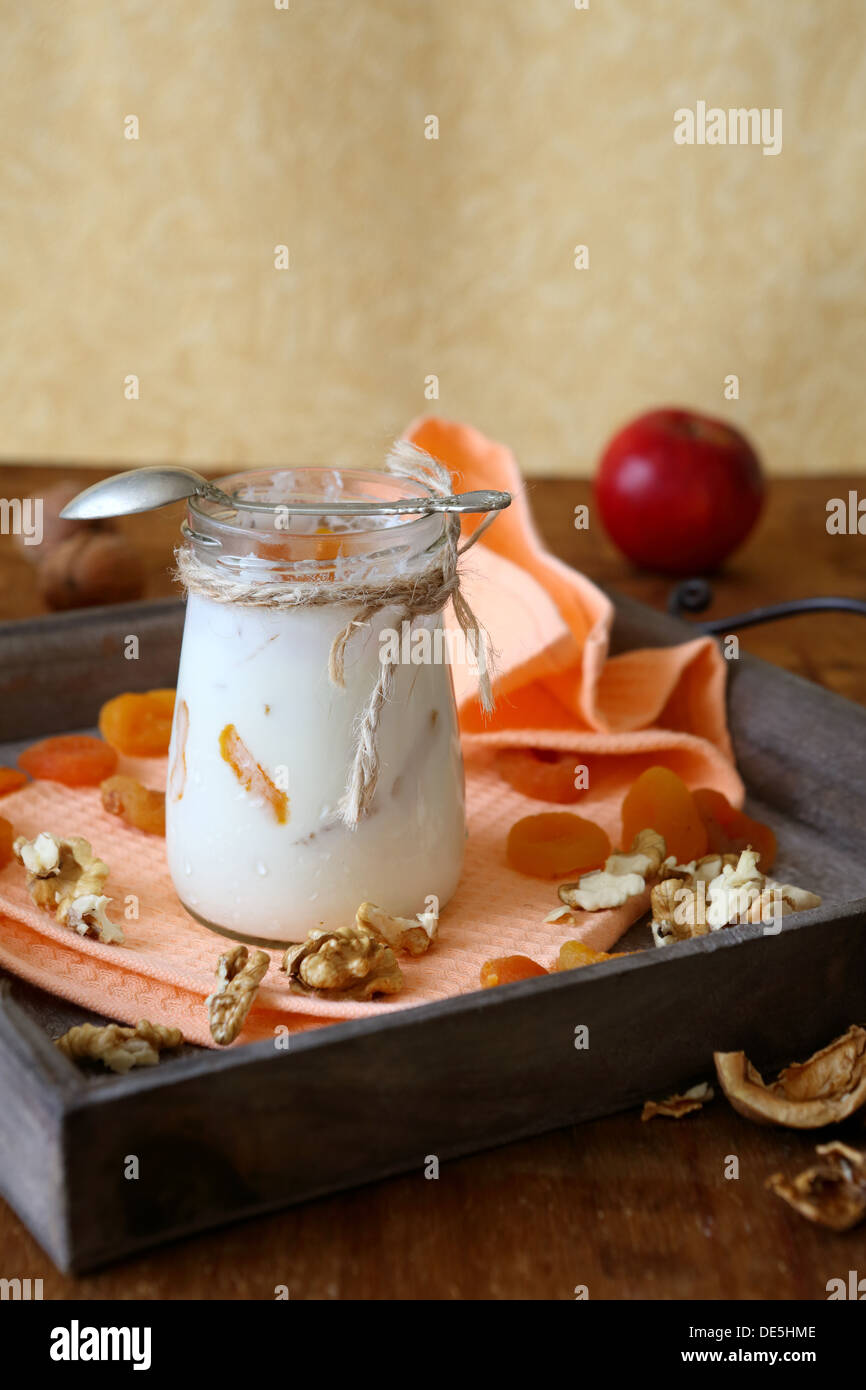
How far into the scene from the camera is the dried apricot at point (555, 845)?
23.5 inches

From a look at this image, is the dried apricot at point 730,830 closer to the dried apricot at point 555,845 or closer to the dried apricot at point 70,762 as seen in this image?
the dried apricot at point 555,845

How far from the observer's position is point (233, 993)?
0.47 metres

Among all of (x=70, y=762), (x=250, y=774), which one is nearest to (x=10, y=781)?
(x=70, y=762)

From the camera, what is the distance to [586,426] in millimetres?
1691

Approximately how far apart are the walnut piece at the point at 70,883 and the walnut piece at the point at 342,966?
0.26 feet

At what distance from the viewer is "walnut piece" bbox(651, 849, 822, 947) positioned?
20.5 inches

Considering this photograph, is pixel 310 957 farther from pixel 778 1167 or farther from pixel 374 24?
pixel 374 24

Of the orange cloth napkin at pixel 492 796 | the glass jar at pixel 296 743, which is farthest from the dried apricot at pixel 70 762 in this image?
the glass jar at pixel 296 743

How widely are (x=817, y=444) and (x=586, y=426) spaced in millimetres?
285

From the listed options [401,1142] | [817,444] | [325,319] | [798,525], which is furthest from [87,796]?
[817,444]

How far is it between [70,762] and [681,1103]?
0.36m

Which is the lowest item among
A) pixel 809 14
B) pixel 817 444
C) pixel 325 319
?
pixel 817 444

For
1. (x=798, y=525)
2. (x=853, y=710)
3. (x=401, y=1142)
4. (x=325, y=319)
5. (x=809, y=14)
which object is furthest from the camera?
(x=325, y=319)

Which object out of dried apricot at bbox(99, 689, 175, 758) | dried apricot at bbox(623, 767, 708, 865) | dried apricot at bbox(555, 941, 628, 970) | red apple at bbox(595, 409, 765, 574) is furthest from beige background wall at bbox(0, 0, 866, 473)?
dried apricot at bbox(555, 941, 628, 970)
